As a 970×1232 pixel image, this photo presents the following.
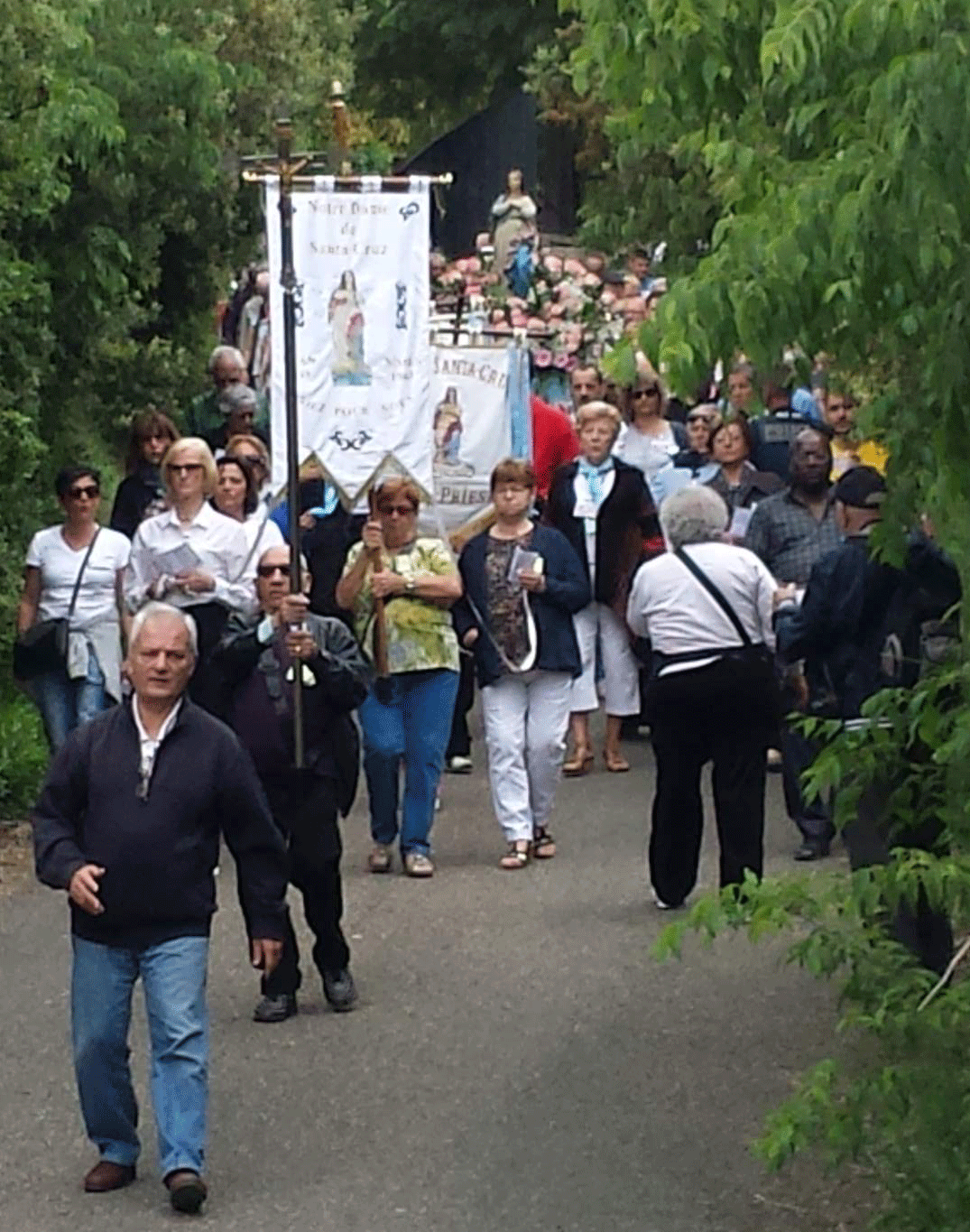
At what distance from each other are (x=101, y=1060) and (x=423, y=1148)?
107 centimetres

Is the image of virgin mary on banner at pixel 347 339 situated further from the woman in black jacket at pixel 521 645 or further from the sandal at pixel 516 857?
the sandal at pixel 516 857

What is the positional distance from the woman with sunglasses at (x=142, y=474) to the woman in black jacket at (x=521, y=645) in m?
2.29

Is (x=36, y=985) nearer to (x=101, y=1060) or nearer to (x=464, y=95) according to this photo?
(x=101, y=1060)

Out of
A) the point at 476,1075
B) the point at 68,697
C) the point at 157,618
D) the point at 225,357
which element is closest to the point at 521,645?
the point at 68,697

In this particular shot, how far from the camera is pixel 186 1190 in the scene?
747 cm

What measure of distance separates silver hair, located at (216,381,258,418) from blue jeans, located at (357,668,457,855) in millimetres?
5135

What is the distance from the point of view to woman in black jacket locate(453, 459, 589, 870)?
12.2m

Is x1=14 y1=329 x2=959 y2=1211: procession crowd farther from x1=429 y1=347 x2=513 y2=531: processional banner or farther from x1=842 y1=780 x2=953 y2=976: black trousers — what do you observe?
x1=429 y1=347 x2=513 y2=531: processional banner

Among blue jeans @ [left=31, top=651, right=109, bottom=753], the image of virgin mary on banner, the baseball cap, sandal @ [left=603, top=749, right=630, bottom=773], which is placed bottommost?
sandal @ [left=603, top=749, right=630, bottom=773]

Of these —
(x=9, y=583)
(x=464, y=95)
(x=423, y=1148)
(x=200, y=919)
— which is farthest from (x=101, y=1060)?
(x=464, y=95)

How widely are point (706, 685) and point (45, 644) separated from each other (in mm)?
3380

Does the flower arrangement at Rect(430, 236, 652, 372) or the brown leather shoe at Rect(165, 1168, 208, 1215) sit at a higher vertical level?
the flower arrangement at Rect(430, 236, 652, 372)

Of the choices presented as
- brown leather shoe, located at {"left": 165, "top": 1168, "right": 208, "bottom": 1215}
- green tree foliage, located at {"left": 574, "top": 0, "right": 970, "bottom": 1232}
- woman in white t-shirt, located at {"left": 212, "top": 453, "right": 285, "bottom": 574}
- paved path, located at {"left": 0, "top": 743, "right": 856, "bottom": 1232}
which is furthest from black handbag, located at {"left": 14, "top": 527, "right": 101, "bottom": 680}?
green tree foliage, located at {"left": 574, "top": 0, "right": 970, "bottom": 1232}

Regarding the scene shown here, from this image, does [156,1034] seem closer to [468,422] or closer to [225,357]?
[468,422]
